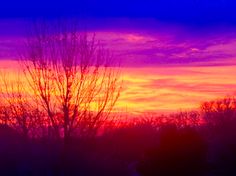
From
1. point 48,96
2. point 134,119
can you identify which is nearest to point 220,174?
point 48,96

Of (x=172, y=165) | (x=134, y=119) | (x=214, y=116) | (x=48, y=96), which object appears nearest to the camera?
(x=172, y=165)

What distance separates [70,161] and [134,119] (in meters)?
24.6

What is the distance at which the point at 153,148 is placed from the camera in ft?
81.7

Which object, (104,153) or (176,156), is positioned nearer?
(176,156)

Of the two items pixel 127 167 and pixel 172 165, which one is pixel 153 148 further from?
pixel 127 167

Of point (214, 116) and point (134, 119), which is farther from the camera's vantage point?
point (214, 116)

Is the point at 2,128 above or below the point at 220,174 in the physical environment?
above

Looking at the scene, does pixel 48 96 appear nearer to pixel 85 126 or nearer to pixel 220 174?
pixel 85 126

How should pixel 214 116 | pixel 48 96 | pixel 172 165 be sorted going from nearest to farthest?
pixel 172 165 → pixel 48 96 → pixel 214 116

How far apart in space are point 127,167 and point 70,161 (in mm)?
3873

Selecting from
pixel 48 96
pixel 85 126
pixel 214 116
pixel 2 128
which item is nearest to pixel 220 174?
pixel 85 126

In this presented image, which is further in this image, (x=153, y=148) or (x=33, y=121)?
(x=33, y=121)

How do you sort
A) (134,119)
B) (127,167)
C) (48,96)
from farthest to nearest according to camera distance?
(134,119), (48,96), (127,167)

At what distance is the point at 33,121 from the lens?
31.0 m
